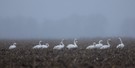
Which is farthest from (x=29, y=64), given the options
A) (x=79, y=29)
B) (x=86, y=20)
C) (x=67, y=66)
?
(x=86, y=20)

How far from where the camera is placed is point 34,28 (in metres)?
173

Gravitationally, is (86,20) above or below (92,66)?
above

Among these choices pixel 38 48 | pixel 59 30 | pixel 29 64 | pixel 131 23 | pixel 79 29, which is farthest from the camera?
pixel 59 30

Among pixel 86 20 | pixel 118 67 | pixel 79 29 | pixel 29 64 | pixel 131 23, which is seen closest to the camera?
pixel 118 67

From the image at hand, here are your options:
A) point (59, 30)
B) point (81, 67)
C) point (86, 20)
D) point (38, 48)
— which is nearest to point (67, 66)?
point (81, 67)

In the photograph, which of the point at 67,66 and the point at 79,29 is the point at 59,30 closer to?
the point at 79,29

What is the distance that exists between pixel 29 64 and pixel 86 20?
14439 centimetres

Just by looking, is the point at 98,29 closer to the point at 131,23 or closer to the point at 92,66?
the point at 131,23

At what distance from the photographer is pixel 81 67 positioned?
15.0 m

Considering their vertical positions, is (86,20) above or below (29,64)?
above

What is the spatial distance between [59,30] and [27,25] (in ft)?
62.4

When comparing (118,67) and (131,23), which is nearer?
(118,67)

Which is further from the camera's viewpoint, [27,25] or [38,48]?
[27,25]

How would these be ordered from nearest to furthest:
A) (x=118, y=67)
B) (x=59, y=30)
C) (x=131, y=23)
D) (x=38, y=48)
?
(x=118, y=67)
(x=38, y=48)
(x=131, y=23)
(x=59, y=30)
